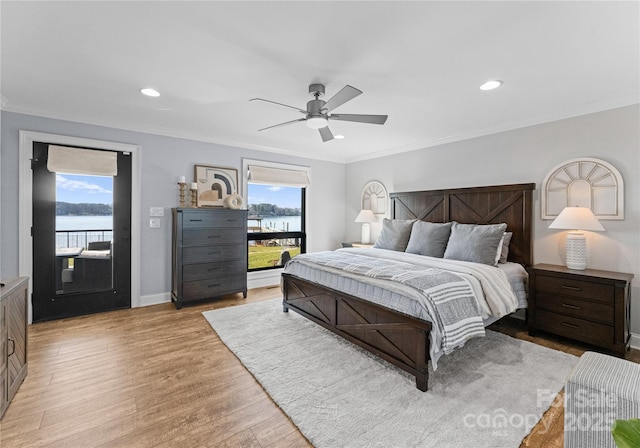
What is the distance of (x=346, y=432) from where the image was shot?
5.78ft

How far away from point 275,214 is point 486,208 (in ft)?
11.5

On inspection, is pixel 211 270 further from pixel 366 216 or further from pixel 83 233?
pixel 366 216

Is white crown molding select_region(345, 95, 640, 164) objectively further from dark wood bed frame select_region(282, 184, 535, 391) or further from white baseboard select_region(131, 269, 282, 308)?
white baseboard select_region(131, 269, 282, 308)

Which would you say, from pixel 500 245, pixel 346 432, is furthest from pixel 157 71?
pixel 500 245

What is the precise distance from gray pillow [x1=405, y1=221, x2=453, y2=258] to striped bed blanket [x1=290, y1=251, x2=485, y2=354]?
98 centimetres

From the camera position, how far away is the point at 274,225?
18.4 ft

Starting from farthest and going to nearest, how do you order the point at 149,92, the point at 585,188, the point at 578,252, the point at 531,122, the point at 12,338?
1. the point at 531,122
2. the point at 585,188
3. the point at 578,252
4. the point at 149,92
5. the point at 12,338

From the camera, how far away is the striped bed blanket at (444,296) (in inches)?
86.0

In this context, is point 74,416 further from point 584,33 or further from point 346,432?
point 584,33

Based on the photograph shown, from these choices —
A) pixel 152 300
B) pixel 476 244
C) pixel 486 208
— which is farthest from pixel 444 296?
pixel 152 300

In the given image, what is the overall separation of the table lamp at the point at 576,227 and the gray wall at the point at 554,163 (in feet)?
0.79

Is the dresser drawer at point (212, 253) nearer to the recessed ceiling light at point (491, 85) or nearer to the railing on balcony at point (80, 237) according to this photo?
the railing on balcony at point (80, 237)

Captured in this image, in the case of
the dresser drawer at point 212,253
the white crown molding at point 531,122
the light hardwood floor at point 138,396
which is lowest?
the light hardwood floor at point 138,396

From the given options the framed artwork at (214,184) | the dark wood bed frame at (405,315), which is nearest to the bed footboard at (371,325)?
the dark wood bed frame at (405,315)
